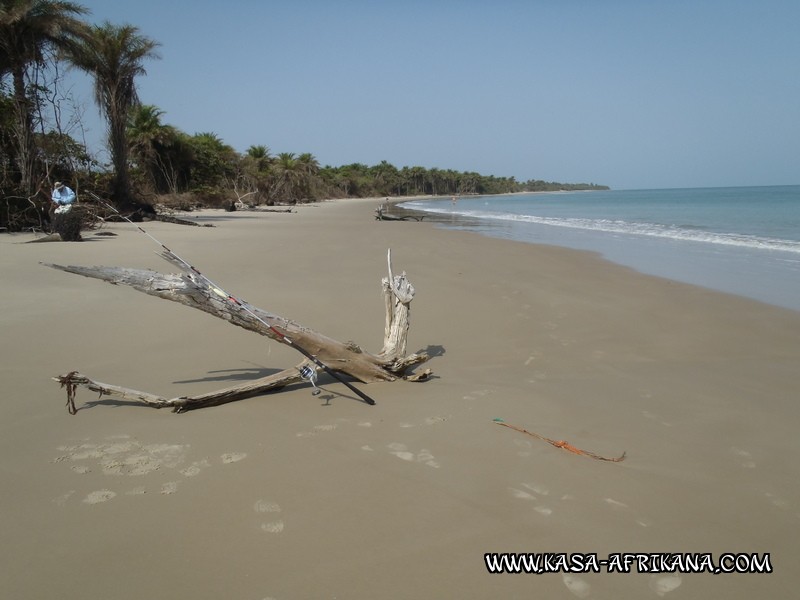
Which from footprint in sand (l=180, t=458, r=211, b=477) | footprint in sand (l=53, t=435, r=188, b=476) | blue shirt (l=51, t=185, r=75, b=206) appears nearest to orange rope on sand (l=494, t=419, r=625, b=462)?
footprint in sand (l=180, t=458, r=211, b=477)

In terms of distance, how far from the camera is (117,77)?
67.7ft

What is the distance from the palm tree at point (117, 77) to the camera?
1980 cm

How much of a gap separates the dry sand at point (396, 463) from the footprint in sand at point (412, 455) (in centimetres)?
2

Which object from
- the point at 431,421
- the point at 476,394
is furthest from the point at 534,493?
the point at 476,394

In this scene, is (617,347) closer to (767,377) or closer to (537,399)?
(767,377)

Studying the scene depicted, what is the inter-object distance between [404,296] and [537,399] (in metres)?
1.36

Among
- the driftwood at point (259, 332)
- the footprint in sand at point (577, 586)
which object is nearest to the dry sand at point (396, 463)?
the footprint in sand at point (577, 586)

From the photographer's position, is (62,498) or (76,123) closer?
(62,498)

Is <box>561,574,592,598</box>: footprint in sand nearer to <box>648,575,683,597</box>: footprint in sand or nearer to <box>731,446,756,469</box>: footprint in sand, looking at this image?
<box>648,575,683,597</box>: footprint in sand

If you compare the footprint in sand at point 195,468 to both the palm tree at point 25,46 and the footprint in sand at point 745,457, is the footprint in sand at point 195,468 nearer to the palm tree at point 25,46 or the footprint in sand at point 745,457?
the footprint in sand at point 745,457

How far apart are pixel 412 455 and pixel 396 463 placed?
0.45 feet

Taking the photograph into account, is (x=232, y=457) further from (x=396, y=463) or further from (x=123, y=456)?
(x=396, y=463)

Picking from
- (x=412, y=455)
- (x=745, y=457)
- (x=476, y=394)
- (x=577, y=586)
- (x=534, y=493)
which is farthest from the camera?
(x=476, y=394)

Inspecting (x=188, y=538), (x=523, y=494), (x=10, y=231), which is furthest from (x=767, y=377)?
(x=10, y=231)
